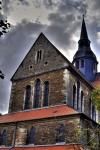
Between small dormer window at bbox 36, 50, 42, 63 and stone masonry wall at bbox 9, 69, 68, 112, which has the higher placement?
small dormer window at bbox 36, 50, 42, 63

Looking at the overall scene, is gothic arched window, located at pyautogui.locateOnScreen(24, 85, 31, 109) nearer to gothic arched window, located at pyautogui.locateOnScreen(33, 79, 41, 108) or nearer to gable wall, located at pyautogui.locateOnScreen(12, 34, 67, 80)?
gothic arched window, located at pyautogui.locateOnScreen(33, 79, 41, 108)

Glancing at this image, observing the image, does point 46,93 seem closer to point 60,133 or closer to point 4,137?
point 4,137

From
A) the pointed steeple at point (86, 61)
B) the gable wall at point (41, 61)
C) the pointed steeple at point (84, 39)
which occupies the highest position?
the pointed steeple at point (84, 39)

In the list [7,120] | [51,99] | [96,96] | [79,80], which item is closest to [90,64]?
[79,80]

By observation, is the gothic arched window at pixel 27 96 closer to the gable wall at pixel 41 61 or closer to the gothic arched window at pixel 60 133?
the gable wall at pixel 41 61

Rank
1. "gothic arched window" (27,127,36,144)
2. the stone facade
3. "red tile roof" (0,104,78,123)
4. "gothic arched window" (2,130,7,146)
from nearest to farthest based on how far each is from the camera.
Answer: the stone facade → "red tile roof" (0,104,78,123) → "gothic arched window" (27,127,36,144) → "gothic arched window" (2,130,7,146)

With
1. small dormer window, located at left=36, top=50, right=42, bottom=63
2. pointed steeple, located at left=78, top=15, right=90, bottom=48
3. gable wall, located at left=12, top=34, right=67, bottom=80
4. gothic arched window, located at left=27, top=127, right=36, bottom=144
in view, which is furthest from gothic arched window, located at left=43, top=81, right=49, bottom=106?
pointed steeple, located at left=78, top=15, right=90, bottom=48

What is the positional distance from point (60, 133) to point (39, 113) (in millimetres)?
4169

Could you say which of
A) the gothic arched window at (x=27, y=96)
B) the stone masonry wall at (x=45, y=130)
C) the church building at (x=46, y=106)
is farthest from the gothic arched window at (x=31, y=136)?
the gothic arched window at (x=27, y=96)

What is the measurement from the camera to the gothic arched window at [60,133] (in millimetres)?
25859

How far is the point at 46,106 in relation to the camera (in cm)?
3080

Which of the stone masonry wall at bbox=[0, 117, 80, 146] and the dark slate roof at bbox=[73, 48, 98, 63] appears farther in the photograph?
the dark slate roof at bbox=[73, 48, 98, 63]

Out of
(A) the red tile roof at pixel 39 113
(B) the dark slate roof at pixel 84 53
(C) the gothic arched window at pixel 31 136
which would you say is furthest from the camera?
(B) the dark slate roof at pixel 84 53

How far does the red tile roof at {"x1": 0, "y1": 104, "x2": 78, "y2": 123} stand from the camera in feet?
88.6
